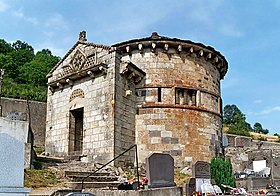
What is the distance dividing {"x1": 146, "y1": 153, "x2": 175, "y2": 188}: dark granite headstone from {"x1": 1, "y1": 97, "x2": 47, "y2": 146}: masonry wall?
25497 millimetres

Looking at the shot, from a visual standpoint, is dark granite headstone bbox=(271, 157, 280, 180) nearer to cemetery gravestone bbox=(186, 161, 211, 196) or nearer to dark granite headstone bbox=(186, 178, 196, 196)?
cemetery gravestone bbox=(186, 161, 211, 196)

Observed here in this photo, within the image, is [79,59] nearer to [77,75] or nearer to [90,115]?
[77,75]

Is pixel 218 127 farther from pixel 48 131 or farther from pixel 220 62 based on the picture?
pixel 48 131

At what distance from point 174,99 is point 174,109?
52 cm

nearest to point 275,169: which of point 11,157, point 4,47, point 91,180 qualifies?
point 91,180

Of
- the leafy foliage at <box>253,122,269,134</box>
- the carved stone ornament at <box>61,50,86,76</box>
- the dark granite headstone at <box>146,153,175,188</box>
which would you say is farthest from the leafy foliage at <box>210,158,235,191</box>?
the leafy foliage at <box>253,122,269,134</box>

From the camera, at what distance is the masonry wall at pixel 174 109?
59.4 feet

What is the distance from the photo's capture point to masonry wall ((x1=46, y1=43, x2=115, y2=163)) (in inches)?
643

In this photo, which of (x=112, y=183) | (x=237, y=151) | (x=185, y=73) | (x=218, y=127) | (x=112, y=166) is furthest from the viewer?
(x=237, y=151)

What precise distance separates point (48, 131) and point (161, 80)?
22.8ft

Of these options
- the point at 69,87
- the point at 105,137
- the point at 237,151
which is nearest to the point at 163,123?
the point at 105,137

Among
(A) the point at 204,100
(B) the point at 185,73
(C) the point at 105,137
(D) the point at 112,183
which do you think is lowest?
(D) the point at 112,183

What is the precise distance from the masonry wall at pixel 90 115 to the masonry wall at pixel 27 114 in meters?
15.3

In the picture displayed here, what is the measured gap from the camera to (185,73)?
1927 centimetres
